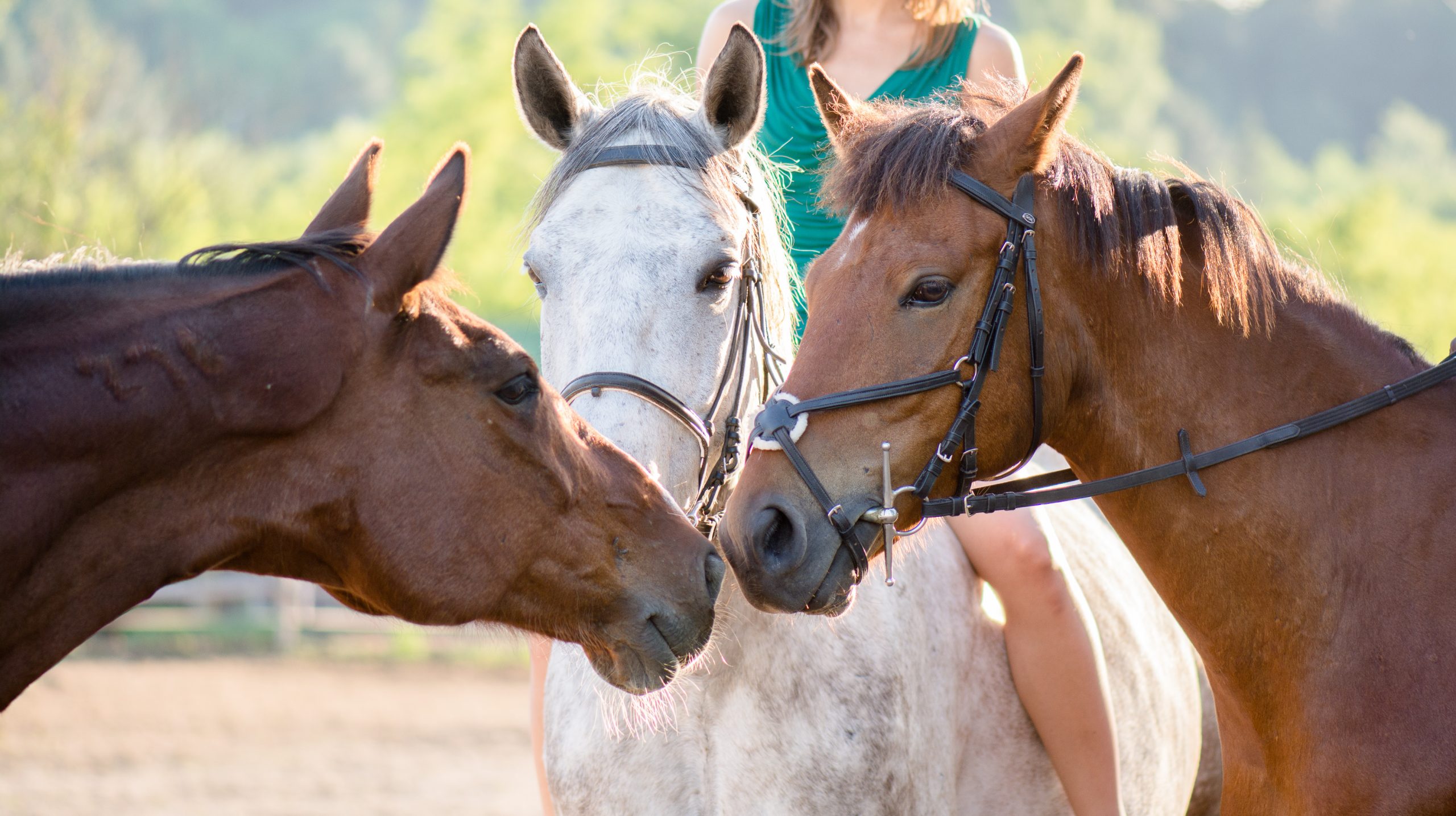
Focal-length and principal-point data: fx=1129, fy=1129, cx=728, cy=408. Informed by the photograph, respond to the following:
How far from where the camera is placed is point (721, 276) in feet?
9.53

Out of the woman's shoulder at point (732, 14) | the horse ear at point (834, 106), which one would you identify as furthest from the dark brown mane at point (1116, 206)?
the woman's shoulder at point (732, 14)

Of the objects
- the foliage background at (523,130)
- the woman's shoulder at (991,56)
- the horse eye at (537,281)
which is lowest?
the horse eye at (537,281)

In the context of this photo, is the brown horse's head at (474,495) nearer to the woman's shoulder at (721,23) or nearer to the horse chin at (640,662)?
the horse chin at (640,662)

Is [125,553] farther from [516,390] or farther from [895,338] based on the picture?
[895,338]

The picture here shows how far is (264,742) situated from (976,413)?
390 inches

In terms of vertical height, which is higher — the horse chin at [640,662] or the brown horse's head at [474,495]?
the brown horse's head at [474,495]

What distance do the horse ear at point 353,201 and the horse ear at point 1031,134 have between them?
4.33 ft

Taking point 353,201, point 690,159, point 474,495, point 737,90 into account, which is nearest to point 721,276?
point 690,159

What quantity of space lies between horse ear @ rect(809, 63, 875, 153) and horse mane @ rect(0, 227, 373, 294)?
4.19ft

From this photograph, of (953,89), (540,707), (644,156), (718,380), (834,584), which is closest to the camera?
(834,584)

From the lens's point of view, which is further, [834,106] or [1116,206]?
[834,106]

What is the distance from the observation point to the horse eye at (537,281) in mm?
2963

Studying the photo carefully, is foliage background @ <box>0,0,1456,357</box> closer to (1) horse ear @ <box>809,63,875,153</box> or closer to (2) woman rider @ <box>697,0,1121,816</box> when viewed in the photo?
(2) woman rider @ <box>697,0,1121,816</box>

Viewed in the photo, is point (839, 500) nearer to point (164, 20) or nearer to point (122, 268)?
point (122, 268)
